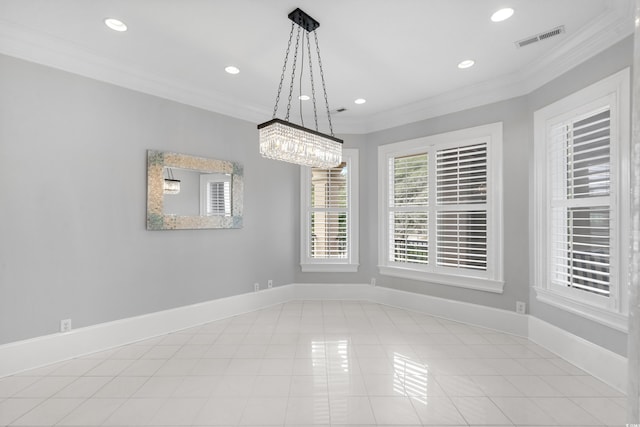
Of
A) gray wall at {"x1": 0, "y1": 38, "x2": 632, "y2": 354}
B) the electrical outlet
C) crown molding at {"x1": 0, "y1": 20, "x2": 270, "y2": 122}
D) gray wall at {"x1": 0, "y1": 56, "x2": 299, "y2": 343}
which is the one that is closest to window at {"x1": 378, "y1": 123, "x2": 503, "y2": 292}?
gray wall at {"x1": 0, "y1": 38, "x2": 632, "y2": 354}

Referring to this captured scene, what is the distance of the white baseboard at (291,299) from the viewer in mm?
2766

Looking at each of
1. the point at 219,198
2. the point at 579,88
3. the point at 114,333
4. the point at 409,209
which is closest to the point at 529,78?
the point at 579,88

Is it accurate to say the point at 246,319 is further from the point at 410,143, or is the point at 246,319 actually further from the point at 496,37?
the point at 496,37

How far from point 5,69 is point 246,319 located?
342cm

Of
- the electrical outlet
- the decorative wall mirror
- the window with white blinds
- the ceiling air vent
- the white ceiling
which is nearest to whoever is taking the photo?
the white ceiling

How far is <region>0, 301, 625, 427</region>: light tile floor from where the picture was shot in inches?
87.4

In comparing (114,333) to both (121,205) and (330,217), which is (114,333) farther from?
(330,217)

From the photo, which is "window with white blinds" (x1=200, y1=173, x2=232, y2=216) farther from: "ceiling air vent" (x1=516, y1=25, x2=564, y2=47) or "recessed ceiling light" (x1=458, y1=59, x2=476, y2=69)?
"ceiling air vent" (x1=516, y1=25, x2=564, y2=47)

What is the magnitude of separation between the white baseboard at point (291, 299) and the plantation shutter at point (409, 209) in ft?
1.98

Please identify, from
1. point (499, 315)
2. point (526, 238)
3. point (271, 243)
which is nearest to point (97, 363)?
point (271, 243)

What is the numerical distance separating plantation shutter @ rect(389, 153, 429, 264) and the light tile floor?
1246 millimetres

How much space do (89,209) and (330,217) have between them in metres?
3.12

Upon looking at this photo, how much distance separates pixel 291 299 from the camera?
5.11 metres

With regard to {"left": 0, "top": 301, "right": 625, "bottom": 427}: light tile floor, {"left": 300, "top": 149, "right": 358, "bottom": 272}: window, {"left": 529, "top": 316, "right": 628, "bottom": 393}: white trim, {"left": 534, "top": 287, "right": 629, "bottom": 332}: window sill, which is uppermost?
{"left": 300, "top": 149, "right": 358, "bottom": 272}: window
